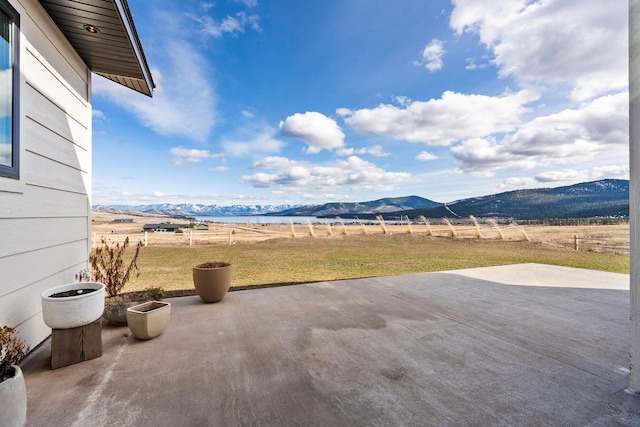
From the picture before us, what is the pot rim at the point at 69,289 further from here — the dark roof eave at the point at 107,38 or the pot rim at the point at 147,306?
the dark roof eave at the point at 107,38

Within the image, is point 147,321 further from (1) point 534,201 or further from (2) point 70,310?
(1) point 534,201

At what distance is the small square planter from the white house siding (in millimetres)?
692

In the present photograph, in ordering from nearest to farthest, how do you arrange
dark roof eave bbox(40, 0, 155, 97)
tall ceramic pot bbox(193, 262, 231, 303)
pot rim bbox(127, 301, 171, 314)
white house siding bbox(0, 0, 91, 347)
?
white house siding bbox(0, 0, 91, 347)
dark roof eave bbox(40, 0, 155, 97)
pot rim bbox(127, 301, 171, 314)
tall ceramic pot bbox(193, 262, 231, 303)

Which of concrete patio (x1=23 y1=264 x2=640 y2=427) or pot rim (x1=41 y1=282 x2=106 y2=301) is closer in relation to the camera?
concrete patio (x1=23 y1=264 x2=640 y2=427)

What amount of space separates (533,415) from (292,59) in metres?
11.2

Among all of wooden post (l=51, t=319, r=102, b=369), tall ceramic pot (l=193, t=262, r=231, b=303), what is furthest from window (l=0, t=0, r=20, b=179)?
tall ceramic pot (l=193, t=262, r=231, b=303)

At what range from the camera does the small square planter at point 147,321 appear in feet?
7.51

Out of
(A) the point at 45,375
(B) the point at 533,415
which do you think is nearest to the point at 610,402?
(B) the point at 533,415

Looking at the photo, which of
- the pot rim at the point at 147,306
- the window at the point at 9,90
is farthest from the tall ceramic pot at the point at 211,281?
the window at the point at 9,90

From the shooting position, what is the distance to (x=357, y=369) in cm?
189

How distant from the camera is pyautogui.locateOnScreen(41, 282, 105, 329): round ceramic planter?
1.80m

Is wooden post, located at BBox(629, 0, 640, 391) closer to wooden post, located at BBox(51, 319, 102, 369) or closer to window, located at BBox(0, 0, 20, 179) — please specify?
wooden post, located at BBox(51, 319, 102, 369)

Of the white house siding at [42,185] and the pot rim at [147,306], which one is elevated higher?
the white house siding at [42,185]

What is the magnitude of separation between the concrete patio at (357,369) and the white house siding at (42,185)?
1.84 ft
